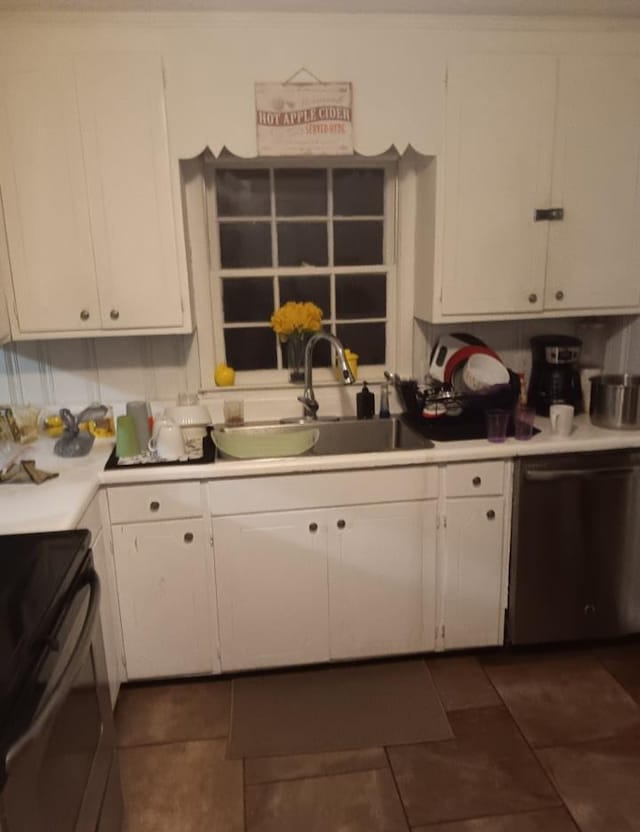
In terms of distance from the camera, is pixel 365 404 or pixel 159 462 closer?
pixel 159 462

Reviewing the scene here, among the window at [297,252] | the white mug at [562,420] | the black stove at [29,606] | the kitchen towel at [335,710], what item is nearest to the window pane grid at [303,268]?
the window at [297,252]

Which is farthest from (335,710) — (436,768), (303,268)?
(303,268)

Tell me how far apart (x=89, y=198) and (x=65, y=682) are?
1.74 m

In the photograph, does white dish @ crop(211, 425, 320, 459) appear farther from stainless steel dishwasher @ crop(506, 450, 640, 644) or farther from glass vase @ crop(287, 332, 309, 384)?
stainless steel dishwasher @ crop(506, 450, 640, 644)

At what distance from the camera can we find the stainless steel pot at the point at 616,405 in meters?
2.49

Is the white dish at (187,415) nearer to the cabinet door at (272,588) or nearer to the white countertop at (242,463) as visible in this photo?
the white countertop at (242,463)

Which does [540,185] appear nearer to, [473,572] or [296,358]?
[296,358]

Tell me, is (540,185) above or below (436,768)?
above

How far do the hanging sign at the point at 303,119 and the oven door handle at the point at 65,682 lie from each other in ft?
5.43

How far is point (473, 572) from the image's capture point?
2.48 metres

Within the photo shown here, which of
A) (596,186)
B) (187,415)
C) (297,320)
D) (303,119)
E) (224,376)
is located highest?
(303,119)

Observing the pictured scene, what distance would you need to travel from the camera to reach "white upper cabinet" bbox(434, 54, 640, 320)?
241 centimetres

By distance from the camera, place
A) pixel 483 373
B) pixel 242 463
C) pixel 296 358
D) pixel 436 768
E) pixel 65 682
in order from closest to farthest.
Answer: pixel 65 682 < pixel 436 768 < pixel 242 463 < pixel 483 373 < pixel 296 358

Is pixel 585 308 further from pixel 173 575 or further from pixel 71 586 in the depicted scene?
pixel 71 586
